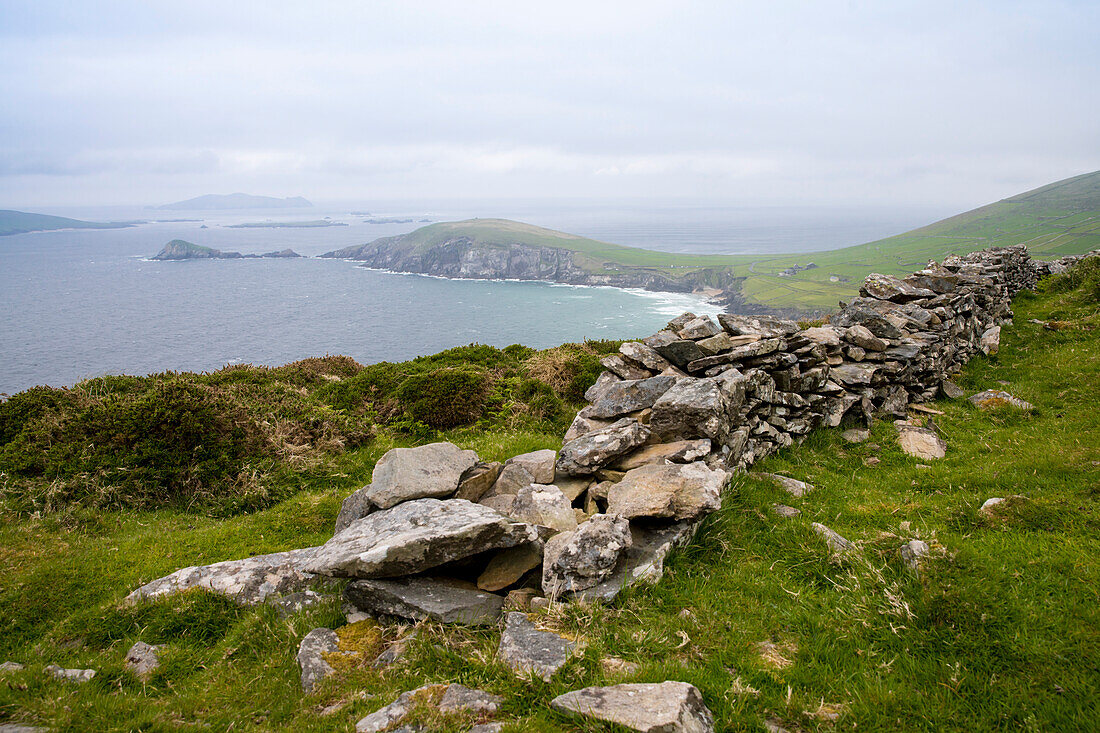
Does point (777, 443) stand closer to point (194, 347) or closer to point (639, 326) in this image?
point (639, 326)

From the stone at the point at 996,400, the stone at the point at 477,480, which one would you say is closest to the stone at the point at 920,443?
the stone at the point at 996,400

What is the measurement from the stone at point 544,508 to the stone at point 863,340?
1041cm

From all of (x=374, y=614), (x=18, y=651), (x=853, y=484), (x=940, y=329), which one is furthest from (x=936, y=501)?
(x=18, y=651)

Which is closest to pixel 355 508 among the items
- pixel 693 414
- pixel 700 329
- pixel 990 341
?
pixel 693 414

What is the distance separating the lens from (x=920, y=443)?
11070mm

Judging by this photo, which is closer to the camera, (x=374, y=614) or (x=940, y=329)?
(x=374, y=614)

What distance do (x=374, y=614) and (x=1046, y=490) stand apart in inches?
400

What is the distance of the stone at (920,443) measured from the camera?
420 inches

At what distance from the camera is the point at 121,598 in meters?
7.20

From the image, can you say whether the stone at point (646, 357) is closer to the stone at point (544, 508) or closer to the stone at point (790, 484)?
the stone at point (790, 484)

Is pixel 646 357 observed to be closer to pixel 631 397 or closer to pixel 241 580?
pixel 631 397

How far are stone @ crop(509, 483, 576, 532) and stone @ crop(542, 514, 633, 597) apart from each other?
646 mm

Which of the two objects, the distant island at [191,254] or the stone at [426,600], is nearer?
the stone at [426,600]

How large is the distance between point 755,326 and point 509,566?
9.23 metres
